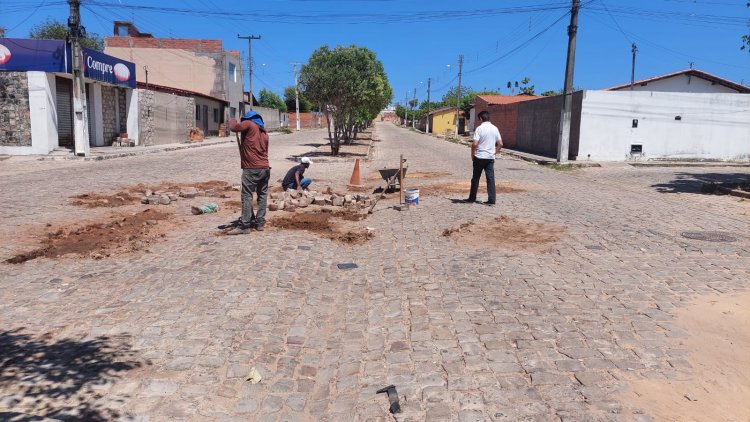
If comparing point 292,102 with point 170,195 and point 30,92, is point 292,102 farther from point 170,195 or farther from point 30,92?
point 170,195

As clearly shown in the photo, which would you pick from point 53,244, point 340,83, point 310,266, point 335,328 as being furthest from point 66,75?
point 335,328

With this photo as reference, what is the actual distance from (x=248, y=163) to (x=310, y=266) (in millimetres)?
2197

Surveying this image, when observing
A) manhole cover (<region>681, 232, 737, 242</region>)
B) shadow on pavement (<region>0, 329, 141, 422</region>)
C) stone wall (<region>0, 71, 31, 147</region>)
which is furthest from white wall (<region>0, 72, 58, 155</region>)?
manhole cover (<region>681, 232, 737, 242</region>)

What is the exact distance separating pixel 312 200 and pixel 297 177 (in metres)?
0.95

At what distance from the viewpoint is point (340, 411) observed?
133 inches

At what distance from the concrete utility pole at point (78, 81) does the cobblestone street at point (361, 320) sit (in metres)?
12.5

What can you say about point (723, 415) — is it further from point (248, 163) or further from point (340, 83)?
point (340, 83)

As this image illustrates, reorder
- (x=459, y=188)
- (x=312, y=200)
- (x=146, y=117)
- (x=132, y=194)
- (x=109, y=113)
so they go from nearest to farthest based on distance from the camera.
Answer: (x=312, y=200), (x=132, y=194), (x=459, y=188), (x=109, y=113), (x=146, y=117)

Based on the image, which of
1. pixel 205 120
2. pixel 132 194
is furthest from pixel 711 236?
pixel 205 120

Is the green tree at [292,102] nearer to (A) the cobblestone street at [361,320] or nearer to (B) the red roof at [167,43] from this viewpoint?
(B) the red roof at [167,43]

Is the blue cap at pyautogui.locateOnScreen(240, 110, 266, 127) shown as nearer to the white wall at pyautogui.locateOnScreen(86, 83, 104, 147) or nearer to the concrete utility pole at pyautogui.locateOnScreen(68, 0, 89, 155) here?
the concrete utility pole at pyautogui.locateOnScreen(68, 0, 89, 155)

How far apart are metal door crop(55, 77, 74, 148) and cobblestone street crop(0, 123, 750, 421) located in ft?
52.3

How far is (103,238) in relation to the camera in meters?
7.48

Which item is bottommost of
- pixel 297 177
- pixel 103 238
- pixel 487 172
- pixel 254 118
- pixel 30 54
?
pixel 103 238
